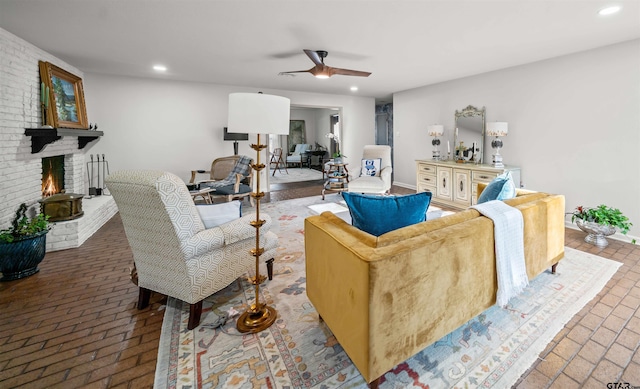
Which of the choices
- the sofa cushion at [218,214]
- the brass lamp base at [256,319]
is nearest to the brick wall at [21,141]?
the sofa cushion at [218,214]

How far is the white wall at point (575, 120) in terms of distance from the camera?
10.6 feet

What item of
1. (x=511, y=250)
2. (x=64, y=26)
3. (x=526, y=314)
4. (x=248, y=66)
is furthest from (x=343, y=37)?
(x=526, y=314)

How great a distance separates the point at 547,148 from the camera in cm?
400

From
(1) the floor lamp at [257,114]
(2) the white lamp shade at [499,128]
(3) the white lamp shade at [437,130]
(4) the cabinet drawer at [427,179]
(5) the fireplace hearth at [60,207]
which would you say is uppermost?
(3) the white lamp shade at [437,130]

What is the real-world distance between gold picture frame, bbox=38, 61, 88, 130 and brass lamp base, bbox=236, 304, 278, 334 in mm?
3654

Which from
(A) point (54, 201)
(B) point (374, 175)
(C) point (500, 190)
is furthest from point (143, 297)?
(B) point (374, 175)

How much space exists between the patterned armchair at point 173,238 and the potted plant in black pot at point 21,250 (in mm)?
1378

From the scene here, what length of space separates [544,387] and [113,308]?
2699 millimetres

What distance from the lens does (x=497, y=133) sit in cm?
426

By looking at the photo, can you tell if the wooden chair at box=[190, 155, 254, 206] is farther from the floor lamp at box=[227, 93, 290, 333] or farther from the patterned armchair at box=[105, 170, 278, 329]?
the floor lamp at box=[227, 93, 290, 333]

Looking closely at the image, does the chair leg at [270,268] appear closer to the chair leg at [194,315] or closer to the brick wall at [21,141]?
the chair leg at [194,315]

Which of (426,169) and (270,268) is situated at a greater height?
(426,169)

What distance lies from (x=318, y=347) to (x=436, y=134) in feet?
16.0

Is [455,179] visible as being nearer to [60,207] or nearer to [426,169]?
[426,169]
